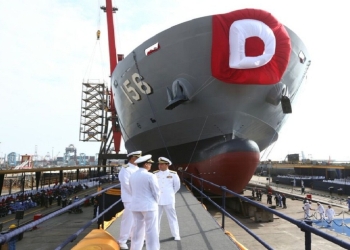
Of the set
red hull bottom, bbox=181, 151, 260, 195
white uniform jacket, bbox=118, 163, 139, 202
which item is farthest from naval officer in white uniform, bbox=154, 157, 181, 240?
red hull bottom, bbox=181, 151, 260, 195

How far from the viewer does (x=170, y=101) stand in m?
11.1

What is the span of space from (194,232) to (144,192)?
184 cm

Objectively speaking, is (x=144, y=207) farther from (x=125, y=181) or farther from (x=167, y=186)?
(x=167, y=186)

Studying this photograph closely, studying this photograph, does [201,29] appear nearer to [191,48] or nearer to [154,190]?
[191,48]

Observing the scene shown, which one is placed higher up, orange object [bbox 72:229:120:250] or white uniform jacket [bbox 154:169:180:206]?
white uniform jacket [bbox 154:169:180:206]

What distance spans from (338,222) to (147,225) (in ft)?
43.4

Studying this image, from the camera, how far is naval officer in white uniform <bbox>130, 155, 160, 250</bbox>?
3.60 m

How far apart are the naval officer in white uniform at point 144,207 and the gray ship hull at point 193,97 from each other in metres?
7.25

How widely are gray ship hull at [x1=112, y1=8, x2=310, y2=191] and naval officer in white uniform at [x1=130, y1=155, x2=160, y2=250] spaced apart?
7248 millimetres

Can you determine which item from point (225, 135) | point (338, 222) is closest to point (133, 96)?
point (225, 135)

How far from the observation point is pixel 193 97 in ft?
37.4

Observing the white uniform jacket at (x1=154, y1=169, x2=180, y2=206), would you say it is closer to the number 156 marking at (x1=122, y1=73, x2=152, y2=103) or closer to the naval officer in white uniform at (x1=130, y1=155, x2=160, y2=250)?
the naval officer in white uniform at (x1=130, y1=155, x2=160, y2=250)

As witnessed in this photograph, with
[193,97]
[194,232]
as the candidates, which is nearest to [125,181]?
[194,232]

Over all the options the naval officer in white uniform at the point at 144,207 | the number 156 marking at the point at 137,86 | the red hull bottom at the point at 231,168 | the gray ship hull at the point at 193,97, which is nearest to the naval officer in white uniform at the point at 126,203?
the naval officer in white uniform at the point at 144,207
